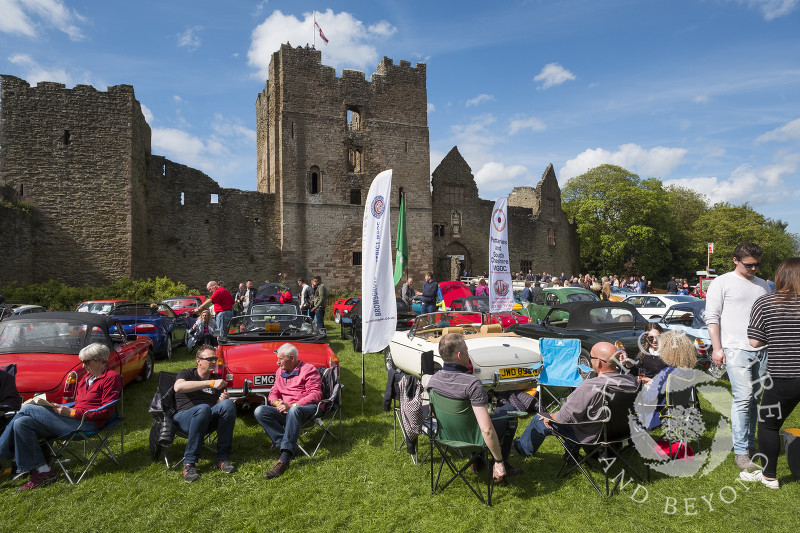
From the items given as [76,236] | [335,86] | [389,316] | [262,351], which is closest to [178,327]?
[262,351]

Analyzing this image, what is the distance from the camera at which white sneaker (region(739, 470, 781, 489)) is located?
4105 millimetres

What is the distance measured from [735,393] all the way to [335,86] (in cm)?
2578

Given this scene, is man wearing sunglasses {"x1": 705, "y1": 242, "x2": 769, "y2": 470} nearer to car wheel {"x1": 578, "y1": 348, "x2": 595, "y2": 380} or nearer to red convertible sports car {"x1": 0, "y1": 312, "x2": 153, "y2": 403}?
car wheel {"x1": 578, "y1": 348, "x2": 595, "y2": 380}

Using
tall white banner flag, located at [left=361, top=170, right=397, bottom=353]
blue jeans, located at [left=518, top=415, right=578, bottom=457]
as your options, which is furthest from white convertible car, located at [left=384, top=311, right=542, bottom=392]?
blue jeans, located at [left=518, top=415, right=578, bottom=457]

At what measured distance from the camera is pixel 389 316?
266 inches

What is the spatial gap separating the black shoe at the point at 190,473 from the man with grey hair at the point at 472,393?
2.25 meters

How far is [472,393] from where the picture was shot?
4.00m

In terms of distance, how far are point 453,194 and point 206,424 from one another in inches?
1149

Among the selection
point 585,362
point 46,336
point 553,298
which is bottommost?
point 585,362

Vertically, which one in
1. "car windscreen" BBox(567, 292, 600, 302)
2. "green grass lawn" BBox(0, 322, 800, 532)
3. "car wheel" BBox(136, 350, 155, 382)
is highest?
"car windscreen" BBox(567, 292, 600, 302)

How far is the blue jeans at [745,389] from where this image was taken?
4.41 meters

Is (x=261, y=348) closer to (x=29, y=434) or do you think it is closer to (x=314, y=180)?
(x=29, y=434)

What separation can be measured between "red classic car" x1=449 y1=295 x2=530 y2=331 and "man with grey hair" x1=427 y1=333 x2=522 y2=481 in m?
4.23

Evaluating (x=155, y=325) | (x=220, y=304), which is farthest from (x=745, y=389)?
(x=155, y=325)
